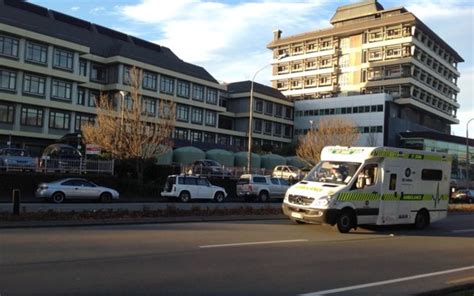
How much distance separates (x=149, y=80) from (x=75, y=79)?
1276 cm

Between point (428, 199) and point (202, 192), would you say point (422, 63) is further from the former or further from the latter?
point (428, 199)

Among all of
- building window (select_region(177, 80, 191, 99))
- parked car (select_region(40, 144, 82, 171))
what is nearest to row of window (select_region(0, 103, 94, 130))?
building window (select_region(177, 80, 191, 99))

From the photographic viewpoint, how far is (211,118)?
298 feet

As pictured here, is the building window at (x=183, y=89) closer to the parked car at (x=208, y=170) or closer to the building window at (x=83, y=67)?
the building window at (x=83, y=67)

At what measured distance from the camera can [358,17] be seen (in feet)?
391

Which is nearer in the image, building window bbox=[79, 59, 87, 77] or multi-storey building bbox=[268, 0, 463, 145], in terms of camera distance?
building window bbox=[79, 59, 87, 77]

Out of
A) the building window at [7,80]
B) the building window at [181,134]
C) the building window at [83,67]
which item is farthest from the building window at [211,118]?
the building window at [7,80]

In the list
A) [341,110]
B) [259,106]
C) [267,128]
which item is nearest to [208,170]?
[259,106]

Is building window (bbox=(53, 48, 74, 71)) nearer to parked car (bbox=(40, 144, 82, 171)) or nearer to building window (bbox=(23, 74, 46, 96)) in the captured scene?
building window (bbox=(23, 74, 46, 96))

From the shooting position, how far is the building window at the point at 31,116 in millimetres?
61938

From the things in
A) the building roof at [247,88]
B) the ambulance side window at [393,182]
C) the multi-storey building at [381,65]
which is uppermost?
the multi-storey building at [381,65]

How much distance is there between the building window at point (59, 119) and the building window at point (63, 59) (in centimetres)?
556

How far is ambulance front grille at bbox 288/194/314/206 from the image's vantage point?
1675cm

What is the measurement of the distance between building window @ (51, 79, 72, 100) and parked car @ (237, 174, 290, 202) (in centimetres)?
3592
